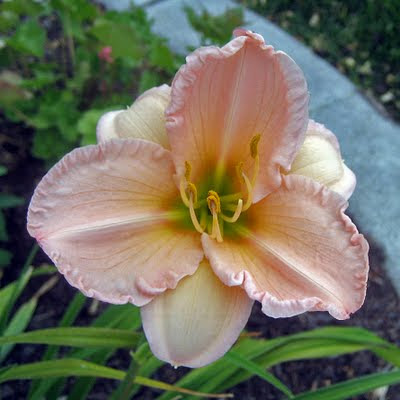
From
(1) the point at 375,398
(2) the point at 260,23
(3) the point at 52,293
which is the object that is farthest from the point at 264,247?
(2) the point at 260,23

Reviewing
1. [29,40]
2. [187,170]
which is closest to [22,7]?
[29,40]

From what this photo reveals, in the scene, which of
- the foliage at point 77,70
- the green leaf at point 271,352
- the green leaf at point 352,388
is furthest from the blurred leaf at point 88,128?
the green leaf at point 352,388

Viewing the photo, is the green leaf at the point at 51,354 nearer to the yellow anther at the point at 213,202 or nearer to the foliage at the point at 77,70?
the yellow anther at the point at 213,202

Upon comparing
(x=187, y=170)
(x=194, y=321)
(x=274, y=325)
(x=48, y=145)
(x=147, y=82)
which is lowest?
(x=274, y=325)

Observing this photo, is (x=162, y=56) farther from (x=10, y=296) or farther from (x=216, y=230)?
(x=216, y=230)

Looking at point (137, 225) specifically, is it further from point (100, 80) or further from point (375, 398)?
point (100, 80)

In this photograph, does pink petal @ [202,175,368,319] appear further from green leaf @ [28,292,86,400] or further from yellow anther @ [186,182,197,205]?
green leaf @ [28,292,86,400]

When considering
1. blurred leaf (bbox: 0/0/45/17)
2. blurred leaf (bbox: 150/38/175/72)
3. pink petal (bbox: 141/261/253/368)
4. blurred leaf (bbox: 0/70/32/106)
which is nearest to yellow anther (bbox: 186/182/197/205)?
pink petal (bbox: 141/261/253/368)
